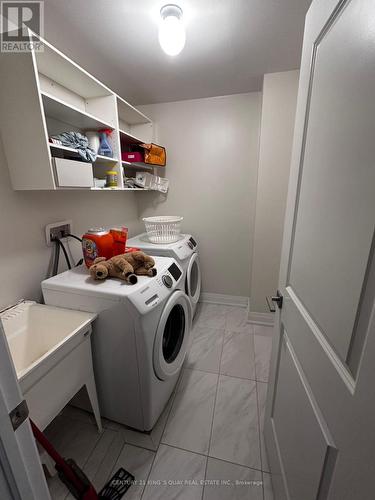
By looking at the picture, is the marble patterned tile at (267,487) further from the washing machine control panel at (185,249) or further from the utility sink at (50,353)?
the washing machine control panel at (185,249)

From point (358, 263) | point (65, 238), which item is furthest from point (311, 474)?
point (65, 238)

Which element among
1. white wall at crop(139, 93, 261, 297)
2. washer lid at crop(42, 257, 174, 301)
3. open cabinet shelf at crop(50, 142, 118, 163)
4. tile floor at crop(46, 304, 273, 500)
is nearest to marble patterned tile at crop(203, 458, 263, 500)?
tile floor at crop(46, 304, 273, 500)

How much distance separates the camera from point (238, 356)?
1.87m

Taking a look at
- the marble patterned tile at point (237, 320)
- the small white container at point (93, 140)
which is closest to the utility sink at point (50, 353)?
the small white container at point (93, 140)

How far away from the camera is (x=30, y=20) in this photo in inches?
44.5

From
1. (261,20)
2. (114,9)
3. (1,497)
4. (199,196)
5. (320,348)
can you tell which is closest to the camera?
(1,497)

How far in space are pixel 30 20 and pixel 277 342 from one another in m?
2.13

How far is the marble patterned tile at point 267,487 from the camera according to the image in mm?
1003

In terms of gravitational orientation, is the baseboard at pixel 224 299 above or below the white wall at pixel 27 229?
below

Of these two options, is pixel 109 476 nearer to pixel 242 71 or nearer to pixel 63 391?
pixel 63 391

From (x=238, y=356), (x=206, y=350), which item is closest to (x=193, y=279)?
(x=206, y=350)

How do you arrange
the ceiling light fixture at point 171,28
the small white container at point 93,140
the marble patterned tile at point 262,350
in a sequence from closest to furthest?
the ceiling light fixture at point 171,28 → the small white container at point 93,140 → the marble patterned tile at point 262,350

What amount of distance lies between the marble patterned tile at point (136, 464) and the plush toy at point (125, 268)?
3.12 ft

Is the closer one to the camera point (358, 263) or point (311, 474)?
point (358, 263)
